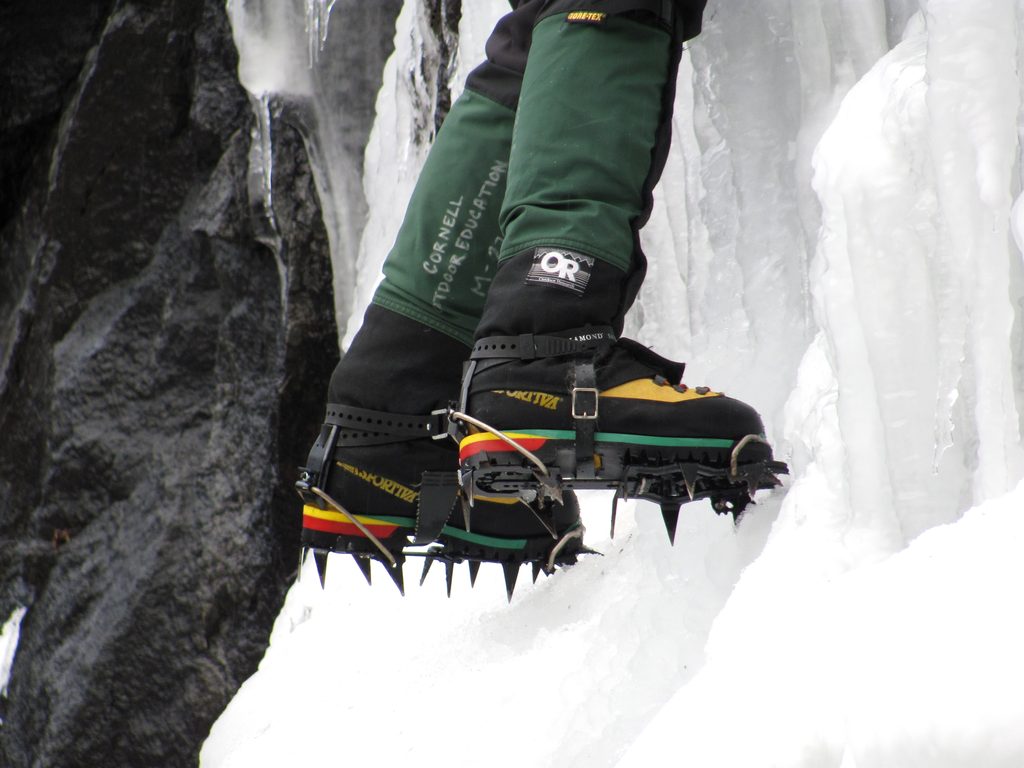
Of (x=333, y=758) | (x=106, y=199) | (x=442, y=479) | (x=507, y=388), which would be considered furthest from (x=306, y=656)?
(x=106, y=199)

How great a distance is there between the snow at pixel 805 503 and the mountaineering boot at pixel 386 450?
0.23 metres

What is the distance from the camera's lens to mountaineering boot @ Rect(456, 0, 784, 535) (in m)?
1.12

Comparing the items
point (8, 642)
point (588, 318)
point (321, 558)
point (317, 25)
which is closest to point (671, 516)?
point (588, 318)

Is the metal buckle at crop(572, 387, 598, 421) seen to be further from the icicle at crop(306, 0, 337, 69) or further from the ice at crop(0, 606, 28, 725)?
the ice at crop(0, 606, 28, 725)

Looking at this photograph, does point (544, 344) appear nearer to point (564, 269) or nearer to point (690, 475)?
point (564, 269)

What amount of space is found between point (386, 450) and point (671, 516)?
1.17 feet

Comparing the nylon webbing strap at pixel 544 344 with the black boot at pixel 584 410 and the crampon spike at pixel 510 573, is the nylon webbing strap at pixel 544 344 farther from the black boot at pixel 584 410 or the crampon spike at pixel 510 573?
the crampon spike at pixel 510 573

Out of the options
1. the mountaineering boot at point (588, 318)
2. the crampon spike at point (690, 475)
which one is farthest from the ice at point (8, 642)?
the crampon spike at point (690, 475)

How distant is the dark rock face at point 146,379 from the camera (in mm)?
2705

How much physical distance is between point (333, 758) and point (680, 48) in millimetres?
996

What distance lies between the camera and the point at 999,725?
0.60 meters

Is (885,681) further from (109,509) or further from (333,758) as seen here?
(109,509)

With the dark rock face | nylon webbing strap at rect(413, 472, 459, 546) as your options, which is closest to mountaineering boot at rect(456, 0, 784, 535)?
nylon webbing strap at rect(413, 472, 459, 546)

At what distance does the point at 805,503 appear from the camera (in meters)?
1.11
